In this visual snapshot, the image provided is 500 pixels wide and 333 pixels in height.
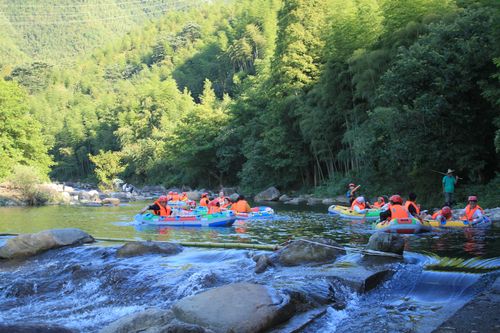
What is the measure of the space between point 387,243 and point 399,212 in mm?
4266

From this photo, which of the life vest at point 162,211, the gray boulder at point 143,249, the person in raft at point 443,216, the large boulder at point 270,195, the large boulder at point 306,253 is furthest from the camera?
the large boulder at point 270,195

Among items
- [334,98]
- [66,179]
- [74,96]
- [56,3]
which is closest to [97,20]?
[56,3]

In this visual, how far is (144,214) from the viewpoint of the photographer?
692 inches

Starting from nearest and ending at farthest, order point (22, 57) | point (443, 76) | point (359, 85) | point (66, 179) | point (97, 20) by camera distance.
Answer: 1. point (443, 76)
2. point (359, 85)
3. point (66, 179)
4. point (22, 57)
5. point (97, 20)

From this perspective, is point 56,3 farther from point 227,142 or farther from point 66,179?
point 227,142

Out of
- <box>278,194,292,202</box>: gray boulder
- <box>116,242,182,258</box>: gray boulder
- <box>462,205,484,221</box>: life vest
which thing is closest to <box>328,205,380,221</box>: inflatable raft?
<box>462,205,484,221</box>: life vest

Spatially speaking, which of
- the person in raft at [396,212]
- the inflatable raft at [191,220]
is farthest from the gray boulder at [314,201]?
the person in raft at [396,212]

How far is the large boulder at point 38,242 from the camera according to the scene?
10758 mm

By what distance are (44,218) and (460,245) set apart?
16.3m

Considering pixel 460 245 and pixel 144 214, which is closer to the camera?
pixel 460 245

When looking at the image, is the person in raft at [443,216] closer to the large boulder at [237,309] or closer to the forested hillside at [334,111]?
the forested hillside at [334,111]

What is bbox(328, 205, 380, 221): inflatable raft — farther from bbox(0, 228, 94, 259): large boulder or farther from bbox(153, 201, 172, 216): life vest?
bbox(0, 228, 94, 259): large boulder

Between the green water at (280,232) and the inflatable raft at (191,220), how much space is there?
0.41 m

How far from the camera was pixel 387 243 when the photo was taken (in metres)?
8.70
